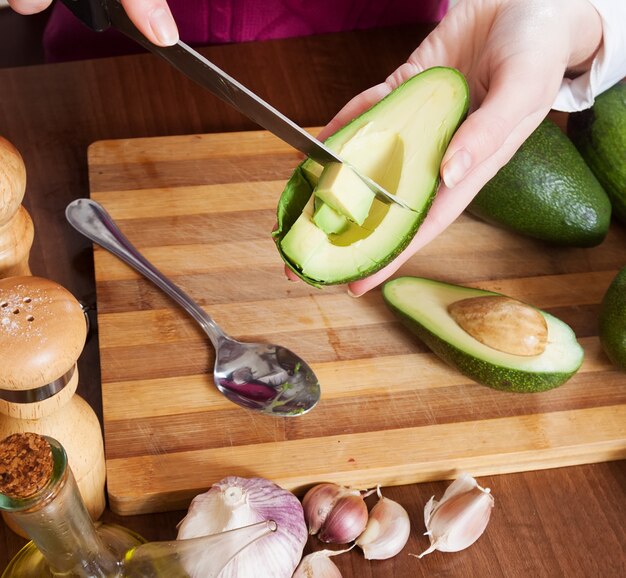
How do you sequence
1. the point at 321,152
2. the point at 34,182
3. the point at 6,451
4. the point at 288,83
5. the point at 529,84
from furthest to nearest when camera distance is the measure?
1. the point at 288,83
2. the point at 34,182
3. the point at 529,84
4. the point at 321,152
5. the point at 6,451

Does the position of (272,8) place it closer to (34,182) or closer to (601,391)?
(34,182)

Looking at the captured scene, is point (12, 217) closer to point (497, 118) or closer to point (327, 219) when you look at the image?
point (327, 219)

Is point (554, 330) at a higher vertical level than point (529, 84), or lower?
lower

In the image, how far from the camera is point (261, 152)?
1.16m

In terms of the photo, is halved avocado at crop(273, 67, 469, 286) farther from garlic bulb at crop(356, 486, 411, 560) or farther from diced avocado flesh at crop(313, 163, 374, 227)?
garlic bulb at crop(356, 486, 411, 560)

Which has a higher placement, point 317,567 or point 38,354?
point 38,354

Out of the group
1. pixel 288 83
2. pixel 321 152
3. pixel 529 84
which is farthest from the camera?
pixel 288 83

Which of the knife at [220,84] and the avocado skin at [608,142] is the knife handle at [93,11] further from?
the avocado skin at [608,142]

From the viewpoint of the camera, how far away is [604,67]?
3.58 feet

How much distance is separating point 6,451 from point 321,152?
0.37 metres

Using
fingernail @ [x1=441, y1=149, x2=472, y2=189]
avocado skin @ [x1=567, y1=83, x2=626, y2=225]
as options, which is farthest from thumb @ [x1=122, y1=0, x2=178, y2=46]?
avocado skin @ [x1=567, y1=83, x2=626, y2=225]

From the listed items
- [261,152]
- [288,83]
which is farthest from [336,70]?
[261,152]

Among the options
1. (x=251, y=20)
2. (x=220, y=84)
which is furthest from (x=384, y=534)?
(x=251, y=20)

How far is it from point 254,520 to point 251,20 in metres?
A: 0.80
